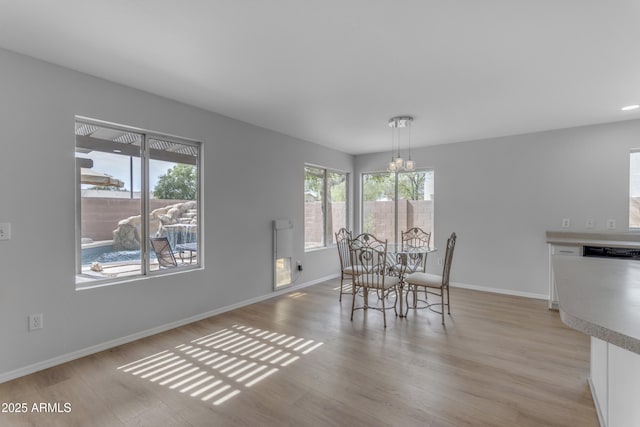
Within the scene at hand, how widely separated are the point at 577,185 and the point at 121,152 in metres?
5.67

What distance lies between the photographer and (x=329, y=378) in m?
2.35

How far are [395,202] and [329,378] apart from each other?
4.12 meters

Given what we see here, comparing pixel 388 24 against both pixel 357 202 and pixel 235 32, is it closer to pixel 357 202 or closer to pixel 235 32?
pixel 235 32

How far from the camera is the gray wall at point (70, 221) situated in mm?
2312

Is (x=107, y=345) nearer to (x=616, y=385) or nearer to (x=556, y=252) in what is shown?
(x=616, y=385)

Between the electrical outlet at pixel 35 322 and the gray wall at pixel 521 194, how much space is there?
506 centimetres

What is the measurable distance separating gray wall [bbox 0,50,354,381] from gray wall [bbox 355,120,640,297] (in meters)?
3.40

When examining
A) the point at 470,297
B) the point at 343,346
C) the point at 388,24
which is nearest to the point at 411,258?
the point at 470,297

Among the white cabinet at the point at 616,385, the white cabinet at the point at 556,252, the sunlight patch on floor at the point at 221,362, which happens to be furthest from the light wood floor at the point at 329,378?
the white cabinet at the point at 556,252

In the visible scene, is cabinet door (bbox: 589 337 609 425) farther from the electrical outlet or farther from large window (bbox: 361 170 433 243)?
the electrical outlet

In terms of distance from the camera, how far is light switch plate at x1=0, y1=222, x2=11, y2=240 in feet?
7.39

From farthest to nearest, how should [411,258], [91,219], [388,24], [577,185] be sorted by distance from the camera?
[411,258], [577,185], [91,219], [388,24]

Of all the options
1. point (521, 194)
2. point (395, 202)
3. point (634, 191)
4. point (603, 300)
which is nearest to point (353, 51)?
point (603, 300)

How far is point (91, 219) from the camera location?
2789 mm
